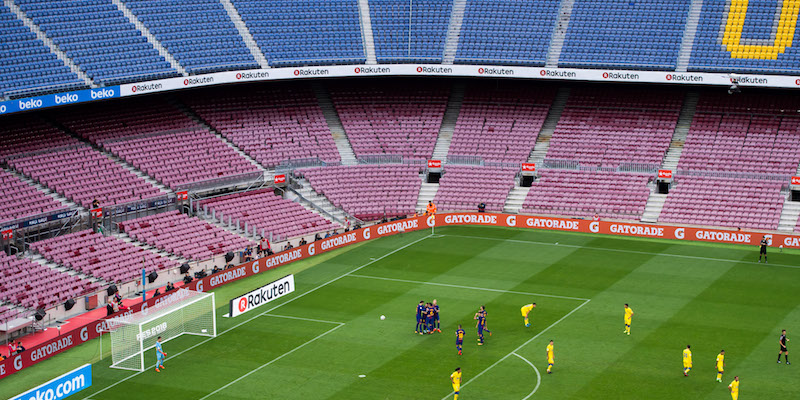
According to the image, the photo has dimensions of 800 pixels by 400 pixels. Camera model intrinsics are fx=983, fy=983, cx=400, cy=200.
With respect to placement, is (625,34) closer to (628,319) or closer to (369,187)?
(369,187)

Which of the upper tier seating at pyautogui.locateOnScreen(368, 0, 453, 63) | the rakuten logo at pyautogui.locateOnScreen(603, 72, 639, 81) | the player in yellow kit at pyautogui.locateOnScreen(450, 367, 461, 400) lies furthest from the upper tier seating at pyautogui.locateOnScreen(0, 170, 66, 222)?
the rakuten logo at pyautogui.locateOnScreen(603, 72, 639, 81)

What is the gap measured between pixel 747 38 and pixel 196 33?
115 feet

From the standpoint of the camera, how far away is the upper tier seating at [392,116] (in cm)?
6675

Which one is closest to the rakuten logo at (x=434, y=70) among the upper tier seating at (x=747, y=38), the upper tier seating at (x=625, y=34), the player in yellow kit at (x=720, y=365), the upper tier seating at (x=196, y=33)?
the upper tier seating at (x=625, y=34)

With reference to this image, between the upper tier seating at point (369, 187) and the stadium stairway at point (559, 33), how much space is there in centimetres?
1137

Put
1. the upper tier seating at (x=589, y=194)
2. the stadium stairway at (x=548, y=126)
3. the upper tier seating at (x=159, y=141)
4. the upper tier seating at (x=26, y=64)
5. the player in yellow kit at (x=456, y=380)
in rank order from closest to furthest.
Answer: the player in yellow kit at (x=456, y=380)
the upper tier seating at (x=26, y=64)
the upper tier seating at (x=159, y=141)
the upper tier seating at (x=589, y=194)
the stadium stairway at (x=548, y=126)

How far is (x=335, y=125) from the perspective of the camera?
68312mm

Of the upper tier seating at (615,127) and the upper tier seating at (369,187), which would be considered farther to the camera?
the upper tier seating at (615,127)

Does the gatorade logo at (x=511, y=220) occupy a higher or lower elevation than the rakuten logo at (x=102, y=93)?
lower

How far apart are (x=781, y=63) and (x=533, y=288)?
81.6 ft

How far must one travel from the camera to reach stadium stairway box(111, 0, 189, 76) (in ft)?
197

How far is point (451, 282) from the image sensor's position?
48219mm

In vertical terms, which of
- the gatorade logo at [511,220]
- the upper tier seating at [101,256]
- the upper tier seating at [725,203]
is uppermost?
the upper tier seating at [725,203]

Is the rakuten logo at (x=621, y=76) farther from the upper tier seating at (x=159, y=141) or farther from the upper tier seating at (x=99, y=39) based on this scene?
the upper tier seating at (x=99, y=39)
